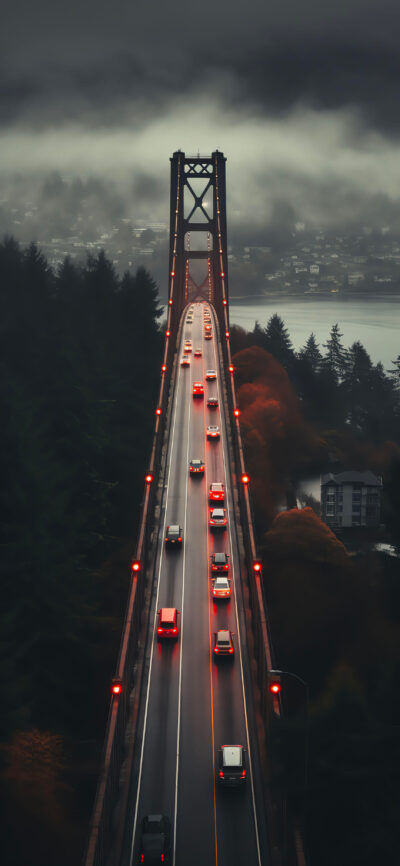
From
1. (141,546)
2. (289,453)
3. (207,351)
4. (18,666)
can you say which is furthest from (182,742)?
(207,351)

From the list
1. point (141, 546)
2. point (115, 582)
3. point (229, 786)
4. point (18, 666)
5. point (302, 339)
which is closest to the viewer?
point (229, 786)

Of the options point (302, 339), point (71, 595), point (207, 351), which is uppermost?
point (302, 339)

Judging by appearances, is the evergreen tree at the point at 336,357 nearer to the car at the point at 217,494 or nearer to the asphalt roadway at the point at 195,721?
the car at the point at 217,494

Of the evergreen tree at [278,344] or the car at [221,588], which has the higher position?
the evergreen tree at [278,344]

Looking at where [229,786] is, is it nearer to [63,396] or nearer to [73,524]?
[73,524]

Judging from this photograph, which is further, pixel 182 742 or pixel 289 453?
pixel 289 453

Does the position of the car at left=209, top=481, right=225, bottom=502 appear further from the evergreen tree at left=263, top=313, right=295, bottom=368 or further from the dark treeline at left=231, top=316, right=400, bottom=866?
the evergreen tree at left=263, top=313, right=295, bottom=368

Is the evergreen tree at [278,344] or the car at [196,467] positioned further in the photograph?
the evergreen tree at [278,344]

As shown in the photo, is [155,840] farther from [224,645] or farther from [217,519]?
[217,519]

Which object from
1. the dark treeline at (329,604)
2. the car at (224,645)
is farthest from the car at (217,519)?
the car at (224,645)
